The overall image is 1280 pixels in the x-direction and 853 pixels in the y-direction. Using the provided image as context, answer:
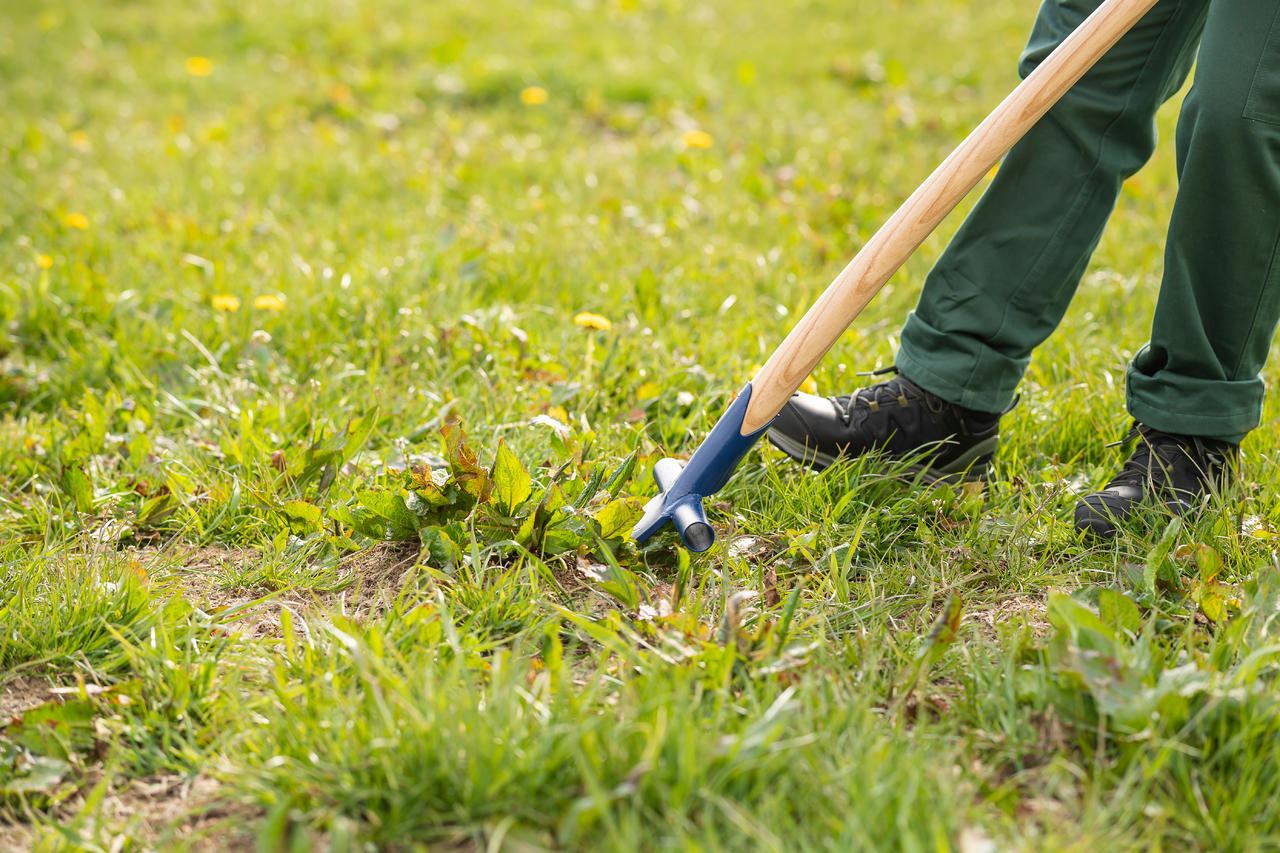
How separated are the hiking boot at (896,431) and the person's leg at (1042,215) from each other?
0.05 meters

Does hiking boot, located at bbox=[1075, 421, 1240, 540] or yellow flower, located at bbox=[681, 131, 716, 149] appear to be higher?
yellow flower, located at bbox=[681, 131, 716, 149]

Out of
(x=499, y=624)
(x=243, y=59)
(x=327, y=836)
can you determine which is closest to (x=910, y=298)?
(x=499, y=624)

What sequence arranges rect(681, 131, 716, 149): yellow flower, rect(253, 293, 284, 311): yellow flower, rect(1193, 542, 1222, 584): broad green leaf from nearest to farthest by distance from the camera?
1. rect(1193, 542, 1222, 584): broad green leaf
2. rect(253, 293, 284, 311): yellow flower
3. rect(681, 131, 716, 149): yellow flower

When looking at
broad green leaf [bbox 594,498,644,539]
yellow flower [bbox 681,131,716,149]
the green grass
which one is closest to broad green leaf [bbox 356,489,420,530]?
the green grass

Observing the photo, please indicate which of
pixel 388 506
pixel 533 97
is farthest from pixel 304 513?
pixel 533 97

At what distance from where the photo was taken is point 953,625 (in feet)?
5.15

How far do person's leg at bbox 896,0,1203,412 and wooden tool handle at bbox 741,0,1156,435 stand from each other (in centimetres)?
20

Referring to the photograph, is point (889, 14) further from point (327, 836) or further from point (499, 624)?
point (327, 836)

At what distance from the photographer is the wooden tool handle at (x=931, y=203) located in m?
1.75

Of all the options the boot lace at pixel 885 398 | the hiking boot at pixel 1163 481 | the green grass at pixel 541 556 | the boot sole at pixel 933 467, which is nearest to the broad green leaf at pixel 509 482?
the green grass at pixel 541 556

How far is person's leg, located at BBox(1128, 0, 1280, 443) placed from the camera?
1.73m

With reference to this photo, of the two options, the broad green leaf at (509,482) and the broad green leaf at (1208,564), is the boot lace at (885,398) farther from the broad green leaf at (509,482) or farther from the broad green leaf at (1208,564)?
the broad green leaf at (509,482)

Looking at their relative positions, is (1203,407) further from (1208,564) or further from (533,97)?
(533,97)

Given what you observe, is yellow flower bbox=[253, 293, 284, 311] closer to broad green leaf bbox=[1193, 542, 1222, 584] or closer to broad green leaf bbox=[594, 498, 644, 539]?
broad green leaf bbox=[594, 498, 644, 539]
